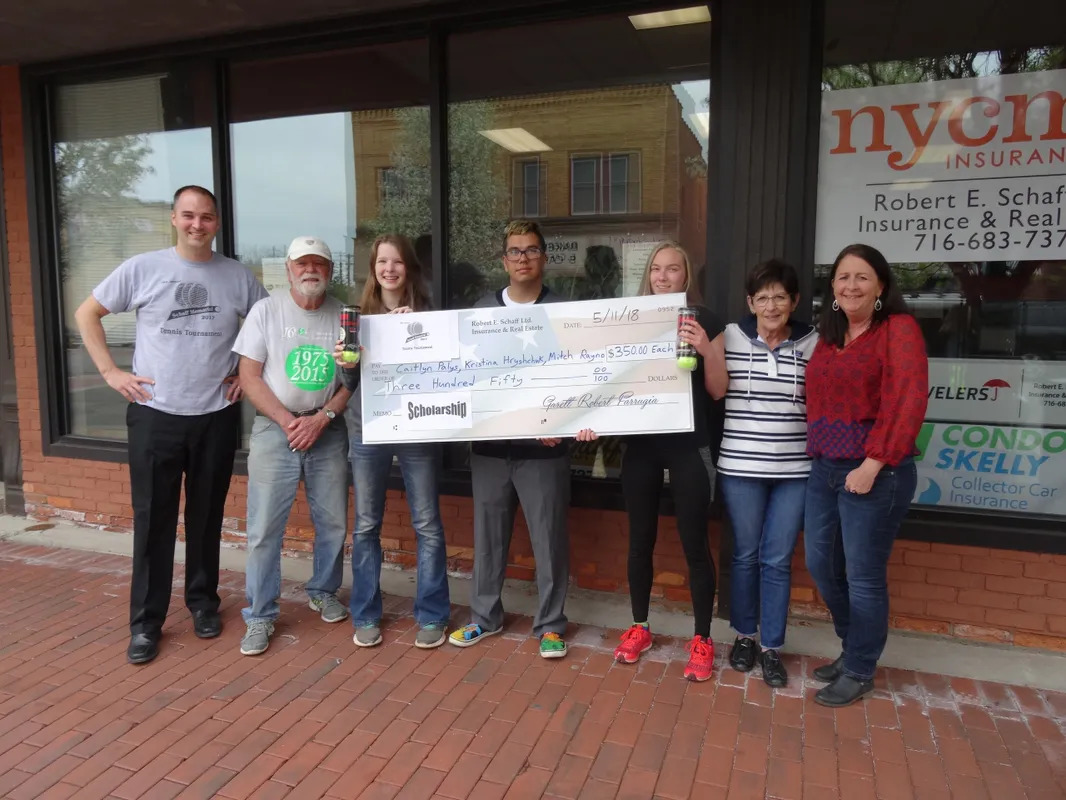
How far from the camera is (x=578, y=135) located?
463 cm

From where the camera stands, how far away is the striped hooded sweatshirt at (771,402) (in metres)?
3.19

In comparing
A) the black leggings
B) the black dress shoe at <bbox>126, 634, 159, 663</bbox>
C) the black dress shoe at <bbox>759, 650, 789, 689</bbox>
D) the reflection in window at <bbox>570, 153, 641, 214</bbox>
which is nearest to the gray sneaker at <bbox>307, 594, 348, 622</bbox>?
the black dress shoe at <bbox>126, 634, 159, 663</bbox>

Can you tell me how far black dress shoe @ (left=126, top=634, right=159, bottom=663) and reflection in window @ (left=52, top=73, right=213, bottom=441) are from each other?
2416mm

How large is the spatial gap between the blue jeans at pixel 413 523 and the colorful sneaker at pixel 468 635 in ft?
0.33

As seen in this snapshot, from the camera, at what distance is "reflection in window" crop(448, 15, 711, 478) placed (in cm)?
422

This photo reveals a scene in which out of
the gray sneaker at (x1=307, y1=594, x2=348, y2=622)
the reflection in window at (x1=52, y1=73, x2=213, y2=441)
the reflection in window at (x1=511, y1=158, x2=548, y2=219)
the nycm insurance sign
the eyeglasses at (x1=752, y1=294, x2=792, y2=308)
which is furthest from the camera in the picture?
the reflection in window at (x1=52, y1=73, x2=213, y2=441)

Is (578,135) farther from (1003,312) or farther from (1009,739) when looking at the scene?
(1009,739)

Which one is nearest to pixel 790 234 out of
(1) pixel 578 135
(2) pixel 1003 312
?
(2) pixel 1003 312

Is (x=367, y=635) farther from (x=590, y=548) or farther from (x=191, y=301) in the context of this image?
(x=191, y=301)

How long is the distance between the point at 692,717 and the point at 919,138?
2.96m

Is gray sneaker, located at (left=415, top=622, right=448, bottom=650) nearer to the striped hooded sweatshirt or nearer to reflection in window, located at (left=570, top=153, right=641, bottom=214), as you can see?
the striped hooded sweatshirt

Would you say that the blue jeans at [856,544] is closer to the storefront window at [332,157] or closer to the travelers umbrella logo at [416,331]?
the travelers umbrella logo at [416,331]

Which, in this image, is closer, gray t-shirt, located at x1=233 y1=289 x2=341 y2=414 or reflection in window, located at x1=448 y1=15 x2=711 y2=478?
gray t-shirt, located at x1=233 y1=289 x2=341 y2=414

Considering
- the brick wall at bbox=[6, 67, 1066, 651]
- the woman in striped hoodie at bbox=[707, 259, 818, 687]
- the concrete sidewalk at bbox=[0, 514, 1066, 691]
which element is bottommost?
the concrete sidewalk at bbox=[0, 514, 1066, 691]
